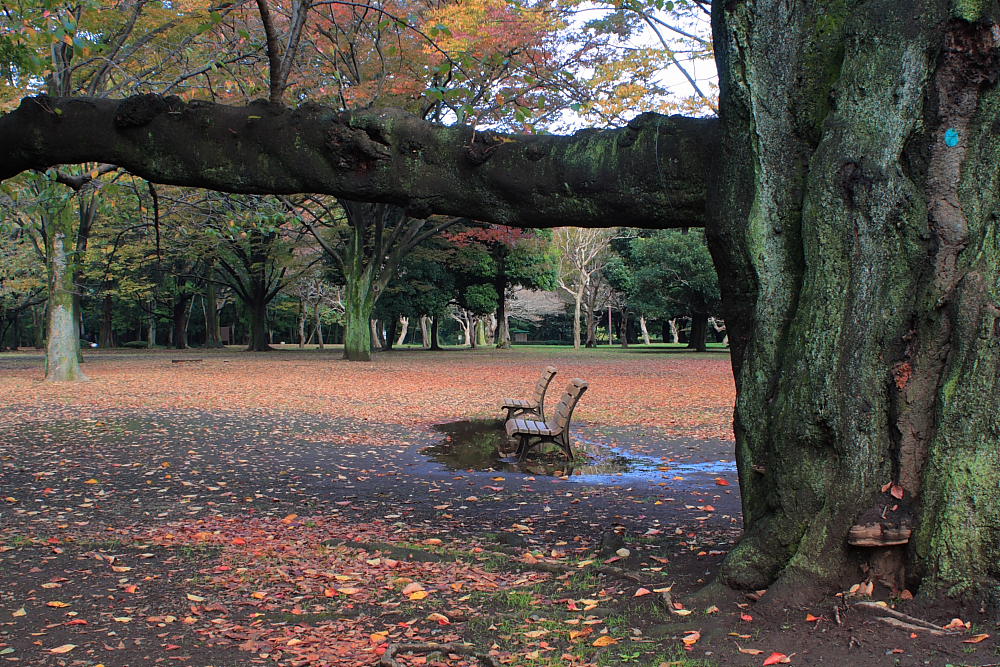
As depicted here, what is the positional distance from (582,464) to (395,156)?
490 cm

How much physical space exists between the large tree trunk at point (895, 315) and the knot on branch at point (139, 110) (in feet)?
12.6

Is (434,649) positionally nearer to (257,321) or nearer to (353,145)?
(353,145)

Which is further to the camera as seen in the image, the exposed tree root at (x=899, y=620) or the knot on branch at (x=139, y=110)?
the knot on branch at (x=139, y=110)

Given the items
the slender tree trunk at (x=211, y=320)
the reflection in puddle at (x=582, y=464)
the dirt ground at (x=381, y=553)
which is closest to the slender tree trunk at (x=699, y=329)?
the slender tree trunk at (x=211, y=320)

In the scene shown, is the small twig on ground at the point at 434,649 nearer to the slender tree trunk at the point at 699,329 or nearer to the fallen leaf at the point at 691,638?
the fallen leaf at the point at 691,638

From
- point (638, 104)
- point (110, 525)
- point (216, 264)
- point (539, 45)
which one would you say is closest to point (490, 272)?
point (216, 264)

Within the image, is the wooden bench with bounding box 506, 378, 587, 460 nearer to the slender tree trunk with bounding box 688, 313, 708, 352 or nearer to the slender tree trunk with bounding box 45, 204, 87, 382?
the slender tree trunk with bounding box 45, 204, 87, 382

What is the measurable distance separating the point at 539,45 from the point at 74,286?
12.6 metres

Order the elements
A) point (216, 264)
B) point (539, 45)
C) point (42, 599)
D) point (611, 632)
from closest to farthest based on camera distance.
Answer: point (611, 632) → point (42, 599) → point (539, 45) → point (216, 264)

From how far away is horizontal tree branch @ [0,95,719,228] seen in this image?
4.47m

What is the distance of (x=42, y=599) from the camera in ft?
14.1

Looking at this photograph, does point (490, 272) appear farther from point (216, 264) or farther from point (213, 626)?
point (213, 626)

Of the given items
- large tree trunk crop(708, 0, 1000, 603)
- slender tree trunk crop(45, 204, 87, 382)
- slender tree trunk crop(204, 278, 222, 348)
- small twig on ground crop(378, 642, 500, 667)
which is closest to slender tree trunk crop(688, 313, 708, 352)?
slender tree trunk crop(204, 278, 222, 348)

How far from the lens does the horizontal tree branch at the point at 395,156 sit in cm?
447
